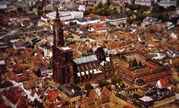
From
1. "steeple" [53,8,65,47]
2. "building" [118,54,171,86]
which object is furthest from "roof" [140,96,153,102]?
"steeple" [53,8,65,47]

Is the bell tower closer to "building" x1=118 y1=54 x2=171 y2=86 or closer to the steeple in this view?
the steeple

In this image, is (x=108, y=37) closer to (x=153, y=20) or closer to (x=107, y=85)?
(x=153, y=20)

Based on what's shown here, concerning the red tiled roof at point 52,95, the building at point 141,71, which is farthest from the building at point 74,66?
the red tiled roof at point 52,95

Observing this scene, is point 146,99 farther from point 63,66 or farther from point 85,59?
point 85,59

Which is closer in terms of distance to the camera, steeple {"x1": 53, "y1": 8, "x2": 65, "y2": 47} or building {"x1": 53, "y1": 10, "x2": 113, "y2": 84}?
building {"x1": 53, "y1": 10, "x2": 113, "y2": 84}

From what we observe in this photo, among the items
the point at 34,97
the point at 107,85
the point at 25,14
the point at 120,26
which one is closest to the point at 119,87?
the point at 107,85

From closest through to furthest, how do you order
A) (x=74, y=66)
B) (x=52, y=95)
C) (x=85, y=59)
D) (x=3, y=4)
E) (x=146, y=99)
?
(x=146, y=99)
(x=52, y=95)
(x=74, y=66)
(x=85, y=59)
(x=3, y=4)

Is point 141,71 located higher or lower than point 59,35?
lower

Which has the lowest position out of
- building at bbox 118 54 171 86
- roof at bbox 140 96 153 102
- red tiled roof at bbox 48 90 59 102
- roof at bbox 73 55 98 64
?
building at bbox 118 54 171 86

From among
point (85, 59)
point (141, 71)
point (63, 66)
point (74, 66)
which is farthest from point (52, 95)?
point (141, 71)
